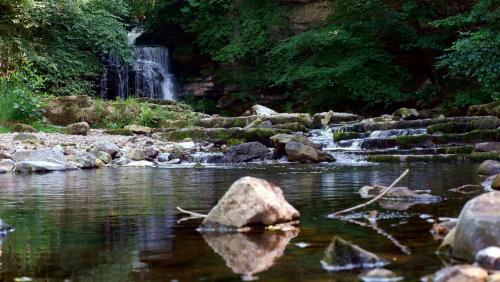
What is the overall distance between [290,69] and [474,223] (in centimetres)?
2287

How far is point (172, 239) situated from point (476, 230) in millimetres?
1662

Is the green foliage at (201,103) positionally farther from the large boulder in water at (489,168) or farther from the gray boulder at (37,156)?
the large boulder in water at (489,168)

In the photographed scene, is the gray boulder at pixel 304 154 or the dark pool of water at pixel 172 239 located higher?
the gray boulder at pixel 304 154

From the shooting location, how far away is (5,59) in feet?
73.9

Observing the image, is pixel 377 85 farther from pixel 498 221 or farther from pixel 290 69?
pixel 498 221

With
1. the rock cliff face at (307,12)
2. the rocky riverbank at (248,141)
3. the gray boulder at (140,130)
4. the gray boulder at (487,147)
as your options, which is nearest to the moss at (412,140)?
the rocky riverbank at (248,141)

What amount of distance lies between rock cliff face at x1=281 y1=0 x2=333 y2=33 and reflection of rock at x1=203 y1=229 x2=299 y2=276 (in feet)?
77.4

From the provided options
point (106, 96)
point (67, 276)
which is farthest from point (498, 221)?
point (106, 96)

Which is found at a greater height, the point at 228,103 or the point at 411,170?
the point at 228,103

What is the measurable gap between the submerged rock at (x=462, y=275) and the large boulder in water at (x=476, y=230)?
0.44 meters

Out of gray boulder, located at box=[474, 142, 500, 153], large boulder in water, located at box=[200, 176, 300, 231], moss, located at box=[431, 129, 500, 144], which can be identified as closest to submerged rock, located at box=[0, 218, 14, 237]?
large boulder in water, located at box=[200, 176, 300, 231]

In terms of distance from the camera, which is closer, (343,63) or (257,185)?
(257,185)

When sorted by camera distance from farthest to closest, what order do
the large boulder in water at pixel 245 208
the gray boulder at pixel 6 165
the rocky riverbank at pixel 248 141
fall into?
the rocky riverbank at pixel 248 141 → the gray boulder at pixel 6 165 → the large boulder in water at pixel 245 208

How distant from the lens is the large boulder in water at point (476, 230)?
9.87ft
